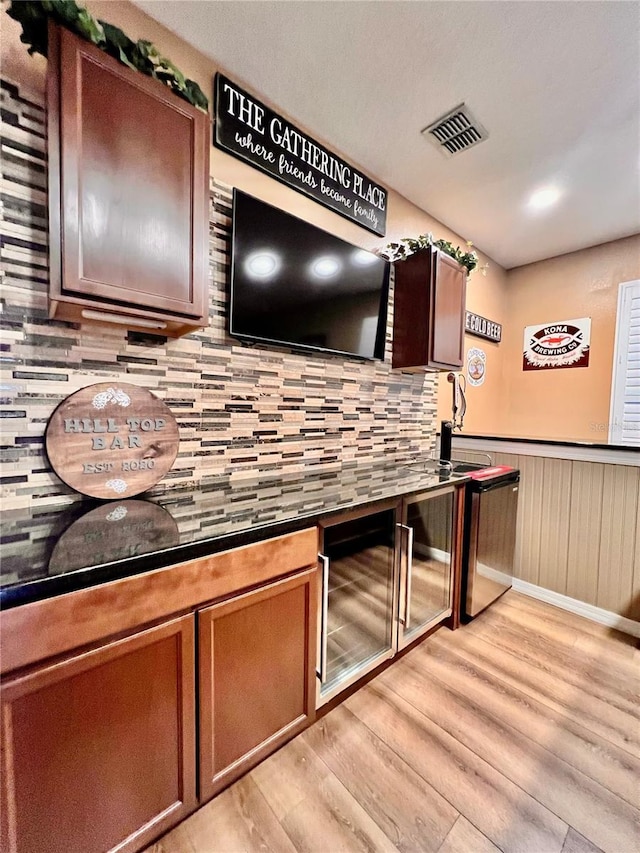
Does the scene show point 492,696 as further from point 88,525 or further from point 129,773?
point 88,525

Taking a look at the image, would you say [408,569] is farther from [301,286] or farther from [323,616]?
[301,286]

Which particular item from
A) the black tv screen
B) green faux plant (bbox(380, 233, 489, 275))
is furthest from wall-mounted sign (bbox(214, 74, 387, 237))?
the black tv screen

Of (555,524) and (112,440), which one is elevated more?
(112,440)

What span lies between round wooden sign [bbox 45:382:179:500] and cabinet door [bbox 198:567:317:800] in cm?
64

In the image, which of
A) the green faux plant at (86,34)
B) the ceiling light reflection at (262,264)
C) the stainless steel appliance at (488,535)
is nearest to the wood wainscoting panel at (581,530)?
the stainless steel appliance at (488,535)

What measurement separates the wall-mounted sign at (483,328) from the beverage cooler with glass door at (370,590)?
2.09m

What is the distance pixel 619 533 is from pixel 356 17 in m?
2.98

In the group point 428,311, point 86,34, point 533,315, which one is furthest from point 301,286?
point 533,315

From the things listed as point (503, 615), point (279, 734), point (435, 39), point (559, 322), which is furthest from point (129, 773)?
point (559, 322)

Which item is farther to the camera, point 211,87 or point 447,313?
point 447,313

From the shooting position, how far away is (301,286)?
185cm

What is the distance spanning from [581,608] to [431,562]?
114 cm

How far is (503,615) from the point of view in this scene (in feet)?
7.31

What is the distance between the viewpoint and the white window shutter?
3.13m
